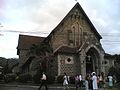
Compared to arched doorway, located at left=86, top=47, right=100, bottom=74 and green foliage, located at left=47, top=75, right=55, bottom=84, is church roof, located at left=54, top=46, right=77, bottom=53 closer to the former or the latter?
arched doorway, located at left=86, top=47, right=100, bottom=74

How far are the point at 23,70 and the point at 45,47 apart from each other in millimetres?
18487

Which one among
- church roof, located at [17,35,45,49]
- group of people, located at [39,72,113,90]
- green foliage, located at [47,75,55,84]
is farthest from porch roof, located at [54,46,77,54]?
church roof, located at [17,35,45,49]

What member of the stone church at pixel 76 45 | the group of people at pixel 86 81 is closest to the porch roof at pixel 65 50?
the stone church at pixel 76 45

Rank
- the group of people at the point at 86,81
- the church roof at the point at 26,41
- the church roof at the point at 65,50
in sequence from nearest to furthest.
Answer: the group of people at the point at 86,81
the church roof at the point at 65,50
the church roof at the point at 26,41

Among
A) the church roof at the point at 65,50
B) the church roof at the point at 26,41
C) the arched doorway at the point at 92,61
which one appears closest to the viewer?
the church roof at the point at 65,50

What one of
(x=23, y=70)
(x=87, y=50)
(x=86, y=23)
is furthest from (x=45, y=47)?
(x=23, y=70)

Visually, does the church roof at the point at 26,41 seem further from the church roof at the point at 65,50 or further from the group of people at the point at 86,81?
the group of people at the point at 86,81

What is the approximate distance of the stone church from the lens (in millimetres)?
42412

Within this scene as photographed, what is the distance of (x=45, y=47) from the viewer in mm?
43062

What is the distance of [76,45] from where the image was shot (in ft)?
153

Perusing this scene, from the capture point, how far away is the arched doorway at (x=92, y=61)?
45.5 meters

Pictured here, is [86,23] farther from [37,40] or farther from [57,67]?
[37,40]

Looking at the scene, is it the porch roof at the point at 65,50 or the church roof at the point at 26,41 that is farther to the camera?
the church roof at the point at 26,41

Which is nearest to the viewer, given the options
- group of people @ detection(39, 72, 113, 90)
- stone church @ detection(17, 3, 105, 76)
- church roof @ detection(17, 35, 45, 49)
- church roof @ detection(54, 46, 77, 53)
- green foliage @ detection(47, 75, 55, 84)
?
group of people @ detection(39, 72, 113, 90)
